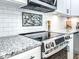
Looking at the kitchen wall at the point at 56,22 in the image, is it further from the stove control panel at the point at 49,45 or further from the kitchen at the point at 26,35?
the stove control panel at the point at 49,45

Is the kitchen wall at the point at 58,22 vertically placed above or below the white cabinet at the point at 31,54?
above

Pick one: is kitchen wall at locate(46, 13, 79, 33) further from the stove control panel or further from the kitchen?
the stove control panel

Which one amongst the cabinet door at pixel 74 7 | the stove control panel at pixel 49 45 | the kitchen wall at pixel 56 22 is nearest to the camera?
the stove control panel at pixel 49 45

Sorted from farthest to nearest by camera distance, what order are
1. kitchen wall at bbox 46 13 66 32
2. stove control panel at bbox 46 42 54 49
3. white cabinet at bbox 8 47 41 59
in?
kitchen wall at bbox 46 13 66 32
stove control panel at bbox 46 42 54 49
white cabinet at bbox 8 47 41 59

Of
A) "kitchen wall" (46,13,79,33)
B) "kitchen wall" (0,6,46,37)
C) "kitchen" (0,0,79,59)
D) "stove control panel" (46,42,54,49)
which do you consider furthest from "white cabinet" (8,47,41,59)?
"kitchen wall" (46,13,79,33)

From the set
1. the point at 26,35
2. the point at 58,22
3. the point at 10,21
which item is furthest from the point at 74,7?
the point at 10,21

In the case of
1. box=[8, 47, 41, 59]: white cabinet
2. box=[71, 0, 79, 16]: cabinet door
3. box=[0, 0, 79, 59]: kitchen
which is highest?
box=[71, 0, 79, 16]: cabinet door

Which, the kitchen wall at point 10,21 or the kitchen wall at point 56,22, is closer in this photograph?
the kitchen wall at point 10,21

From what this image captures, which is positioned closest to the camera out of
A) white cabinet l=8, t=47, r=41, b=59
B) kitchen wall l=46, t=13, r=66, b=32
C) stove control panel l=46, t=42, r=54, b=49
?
white cabinet l=8, t=47, r=41, b=59

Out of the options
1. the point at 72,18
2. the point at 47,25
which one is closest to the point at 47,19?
the point at 47,25

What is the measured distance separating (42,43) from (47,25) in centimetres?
145

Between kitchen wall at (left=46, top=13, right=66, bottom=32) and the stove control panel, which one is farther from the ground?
kitchen wall at (left=46, top=13, right=66, bottom=32)

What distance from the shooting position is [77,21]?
366 centimetres

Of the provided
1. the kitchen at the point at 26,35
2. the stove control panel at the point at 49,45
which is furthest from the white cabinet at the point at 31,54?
the stove control panel at the point at 49,45
